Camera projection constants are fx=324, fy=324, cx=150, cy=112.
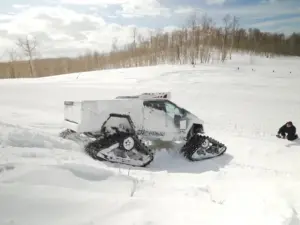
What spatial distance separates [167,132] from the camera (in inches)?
228


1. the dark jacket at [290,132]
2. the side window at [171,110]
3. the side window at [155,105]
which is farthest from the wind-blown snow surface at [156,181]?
the side window at [155,105]

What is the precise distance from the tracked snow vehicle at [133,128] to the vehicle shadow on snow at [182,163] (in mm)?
118

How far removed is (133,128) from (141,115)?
267 mm

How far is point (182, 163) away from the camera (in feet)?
18.7

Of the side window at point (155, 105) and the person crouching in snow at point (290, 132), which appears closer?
the side window at point (155, 105)

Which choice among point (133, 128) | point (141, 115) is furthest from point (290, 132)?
point (133, 128)

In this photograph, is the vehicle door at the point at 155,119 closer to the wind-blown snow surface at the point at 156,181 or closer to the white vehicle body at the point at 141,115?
the white vehicle body at the point at 141,115

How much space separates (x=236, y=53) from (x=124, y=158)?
15118mm

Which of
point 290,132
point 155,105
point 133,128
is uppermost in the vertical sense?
point 155,105

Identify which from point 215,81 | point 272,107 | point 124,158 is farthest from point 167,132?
point 215,81

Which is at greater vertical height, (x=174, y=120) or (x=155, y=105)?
(x=155, y=105)

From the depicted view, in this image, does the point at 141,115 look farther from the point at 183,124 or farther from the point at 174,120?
the point at 183,124

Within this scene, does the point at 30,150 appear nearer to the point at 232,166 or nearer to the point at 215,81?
the point at 232,166

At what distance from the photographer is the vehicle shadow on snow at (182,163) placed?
528 cm
